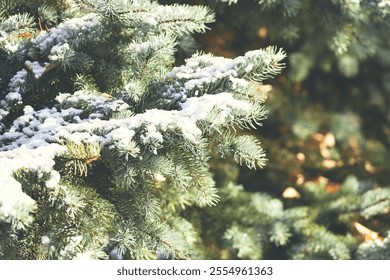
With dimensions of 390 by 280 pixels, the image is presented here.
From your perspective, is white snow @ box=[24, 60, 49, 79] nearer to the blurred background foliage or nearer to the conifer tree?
the conifer tree

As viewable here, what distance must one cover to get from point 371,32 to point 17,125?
63.8 inches

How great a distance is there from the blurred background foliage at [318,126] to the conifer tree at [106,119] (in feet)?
1.50

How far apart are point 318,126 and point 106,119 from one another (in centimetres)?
149

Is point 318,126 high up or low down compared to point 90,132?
down

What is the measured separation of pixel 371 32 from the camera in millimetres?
2195

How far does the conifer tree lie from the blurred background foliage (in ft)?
1.50

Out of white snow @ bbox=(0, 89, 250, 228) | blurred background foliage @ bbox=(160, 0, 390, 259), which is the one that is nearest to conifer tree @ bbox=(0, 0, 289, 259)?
white snow @ bbox=(0, 89, 250, 228)

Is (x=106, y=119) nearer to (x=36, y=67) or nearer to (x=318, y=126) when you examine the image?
(x=36, y=67)

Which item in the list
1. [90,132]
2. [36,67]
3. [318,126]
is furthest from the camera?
[318,126]

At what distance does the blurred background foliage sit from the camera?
195cm

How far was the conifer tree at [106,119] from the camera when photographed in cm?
119

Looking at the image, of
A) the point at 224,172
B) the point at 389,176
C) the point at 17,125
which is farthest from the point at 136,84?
the point at 389,176

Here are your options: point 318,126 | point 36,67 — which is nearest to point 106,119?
point 36,67

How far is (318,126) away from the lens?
2.53 m
